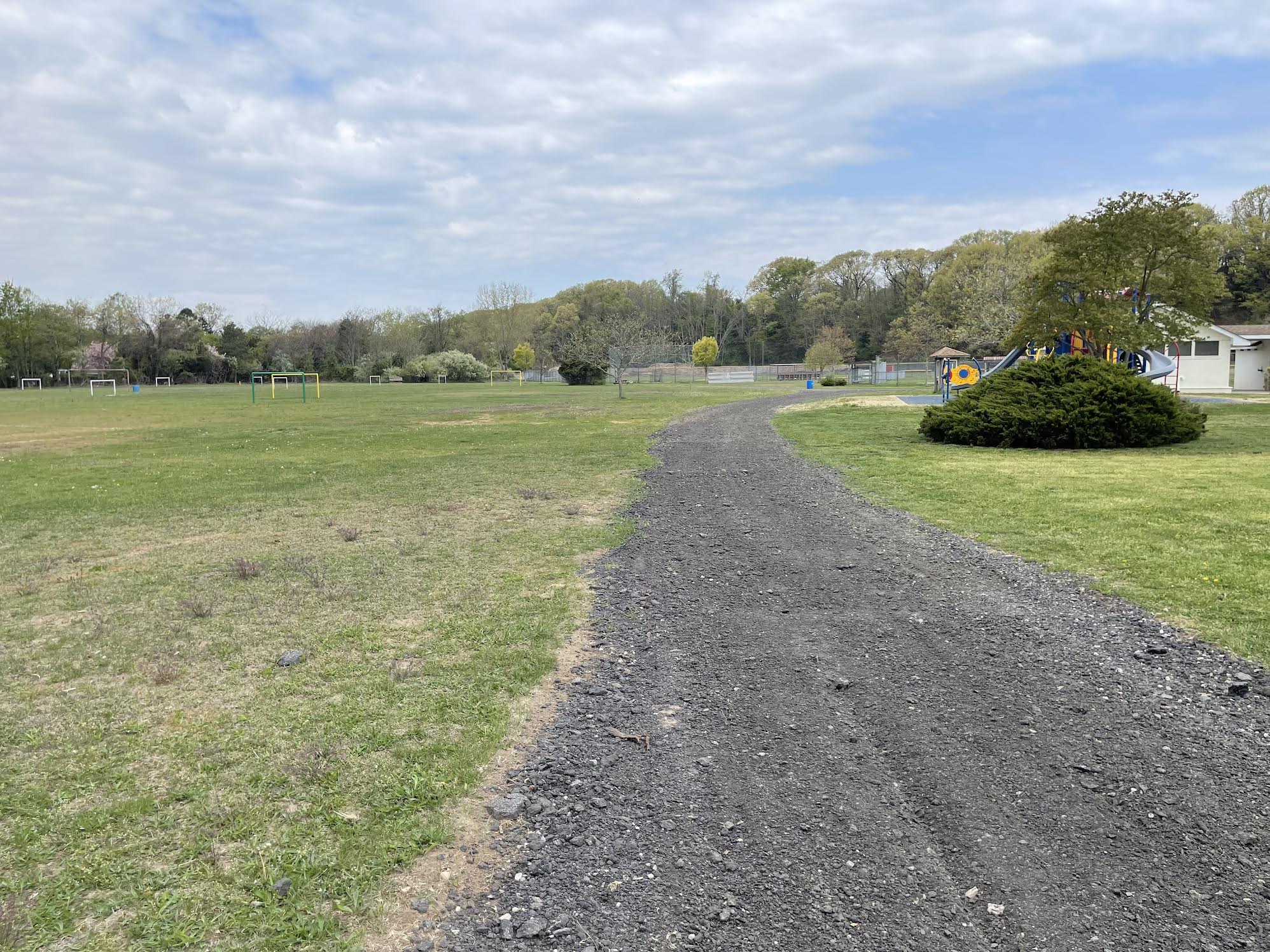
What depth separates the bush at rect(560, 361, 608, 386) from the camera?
61562 mm

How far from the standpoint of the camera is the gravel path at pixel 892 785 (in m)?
2.64

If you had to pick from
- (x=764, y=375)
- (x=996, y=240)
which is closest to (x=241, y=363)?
(x=764, y=375)

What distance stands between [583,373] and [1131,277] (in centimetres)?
4479

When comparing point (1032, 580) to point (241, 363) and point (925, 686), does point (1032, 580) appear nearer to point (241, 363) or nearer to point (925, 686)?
point (925, 686)

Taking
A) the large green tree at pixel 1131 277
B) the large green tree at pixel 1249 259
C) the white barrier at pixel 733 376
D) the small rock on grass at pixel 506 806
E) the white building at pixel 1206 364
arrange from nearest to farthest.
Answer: the small rock on grass at pixel 506 806 → the large green tree at pixel 1131 277 → the white building at pixel 1206 364 → the large green tree at pixel 1249 259 → the white barrier at pixel 733 376

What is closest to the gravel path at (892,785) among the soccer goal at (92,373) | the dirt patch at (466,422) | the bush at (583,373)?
the dirt patch at (466,422)

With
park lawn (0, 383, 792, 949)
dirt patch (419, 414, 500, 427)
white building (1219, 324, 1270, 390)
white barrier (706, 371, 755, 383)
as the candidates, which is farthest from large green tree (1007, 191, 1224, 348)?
white barrier (706, 371, 755, 383)

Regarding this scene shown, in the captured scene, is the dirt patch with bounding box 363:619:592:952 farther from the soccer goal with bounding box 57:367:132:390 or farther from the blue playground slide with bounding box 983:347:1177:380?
the soccer goal with bounding box 57:367:132:390

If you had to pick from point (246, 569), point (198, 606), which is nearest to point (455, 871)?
point (198, 606)

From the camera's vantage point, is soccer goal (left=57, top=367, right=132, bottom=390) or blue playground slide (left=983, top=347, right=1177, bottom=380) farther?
soccer goal (left=57, top=367, right=132, bottom=390)

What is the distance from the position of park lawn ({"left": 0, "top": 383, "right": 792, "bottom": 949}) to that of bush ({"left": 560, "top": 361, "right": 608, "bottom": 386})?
49.0 meters

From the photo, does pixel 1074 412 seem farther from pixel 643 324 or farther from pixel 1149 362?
pixel 643 324

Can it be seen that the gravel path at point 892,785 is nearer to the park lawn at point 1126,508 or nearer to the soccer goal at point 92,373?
the park lawn at point 1126,508

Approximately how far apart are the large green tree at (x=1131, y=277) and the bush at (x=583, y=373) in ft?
142
